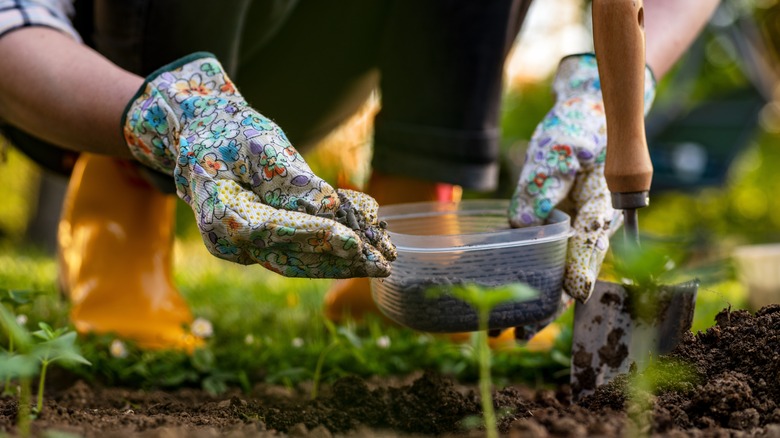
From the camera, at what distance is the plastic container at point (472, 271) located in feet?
4.19

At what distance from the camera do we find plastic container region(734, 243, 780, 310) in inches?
95.6

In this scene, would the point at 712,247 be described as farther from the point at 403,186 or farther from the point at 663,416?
the point at 663,416

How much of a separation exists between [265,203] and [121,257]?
105 cm

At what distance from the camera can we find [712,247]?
4195 millimetres

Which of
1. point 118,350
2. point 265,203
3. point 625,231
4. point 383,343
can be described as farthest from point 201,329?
point 625,231

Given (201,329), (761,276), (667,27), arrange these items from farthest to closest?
(761,276)
(201,329)
(667,27)

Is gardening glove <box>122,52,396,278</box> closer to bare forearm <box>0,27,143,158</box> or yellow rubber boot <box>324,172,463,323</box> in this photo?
bare forearm <box>0,27,143,158</box>

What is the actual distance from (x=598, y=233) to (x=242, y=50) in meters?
0.96

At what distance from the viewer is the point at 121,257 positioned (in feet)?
6.53

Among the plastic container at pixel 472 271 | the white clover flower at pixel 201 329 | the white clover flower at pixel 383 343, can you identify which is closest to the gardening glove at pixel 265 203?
the plastic container at pixel 472 271

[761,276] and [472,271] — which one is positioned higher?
[472,271]

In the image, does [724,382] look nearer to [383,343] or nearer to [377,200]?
[383,343]

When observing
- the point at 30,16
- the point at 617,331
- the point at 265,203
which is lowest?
the point at 617,331

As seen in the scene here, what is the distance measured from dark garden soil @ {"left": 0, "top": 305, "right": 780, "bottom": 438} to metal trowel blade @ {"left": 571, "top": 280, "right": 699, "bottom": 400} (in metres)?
0.08
